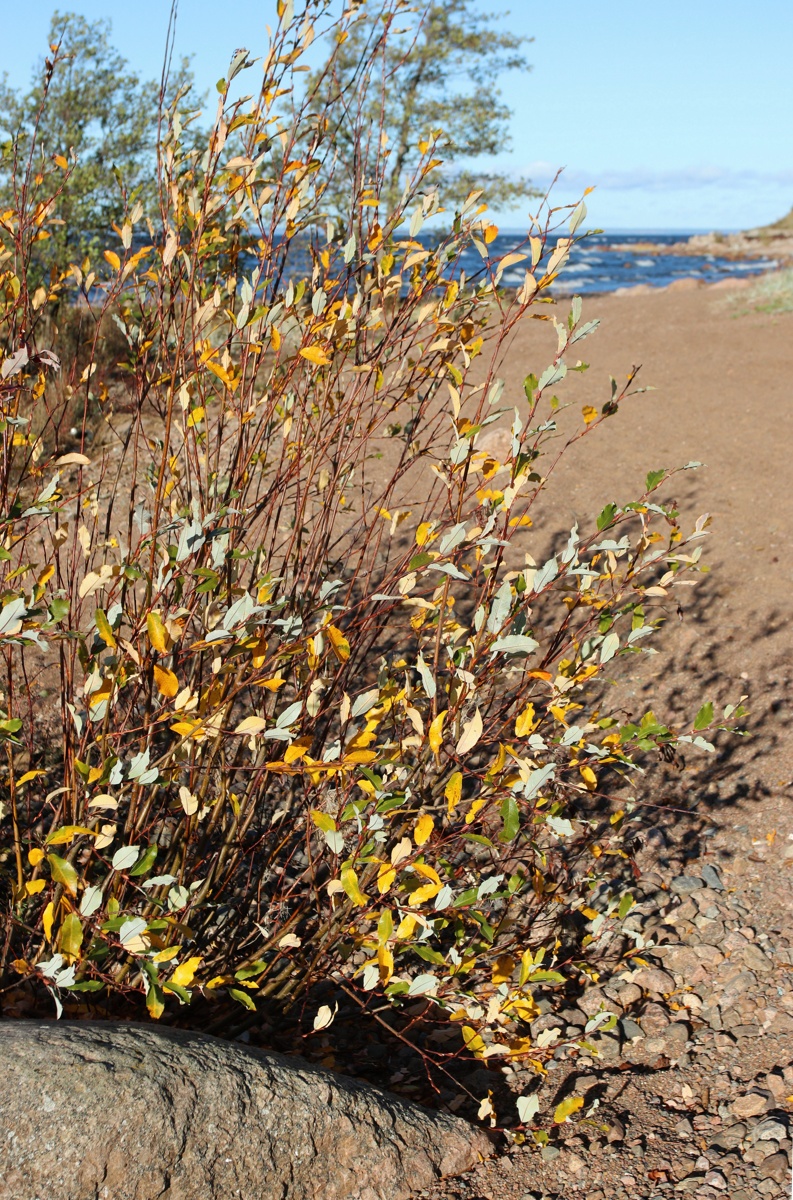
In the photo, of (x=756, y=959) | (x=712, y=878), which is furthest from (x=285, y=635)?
(x=712, y=878)

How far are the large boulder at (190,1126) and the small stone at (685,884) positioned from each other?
1.17 metres

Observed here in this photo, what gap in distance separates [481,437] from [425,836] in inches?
202

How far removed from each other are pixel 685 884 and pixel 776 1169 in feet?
3.57

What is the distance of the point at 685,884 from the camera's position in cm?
297

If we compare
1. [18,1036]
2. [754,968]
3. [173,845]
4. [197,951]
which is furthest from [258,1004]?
[754,968]

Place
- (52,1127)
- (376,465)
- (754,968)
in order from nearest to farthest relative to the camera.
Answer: (52,1127), (754,968), (376,465)

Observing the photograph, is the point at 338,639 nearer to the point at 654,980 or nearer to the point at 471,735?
the point at 471,735

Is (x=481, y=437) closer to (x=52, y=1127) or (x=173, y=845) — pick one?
(x=173, y=845)

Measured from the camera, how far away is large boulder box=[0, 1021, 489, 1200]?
1552 millimetres

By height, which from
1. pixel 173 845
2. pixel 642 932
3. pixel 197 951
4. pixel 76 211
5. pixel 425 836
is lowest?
pixel 642 932

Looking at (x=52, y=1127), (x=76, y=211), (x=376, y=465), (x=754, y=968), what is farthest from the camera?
(x=76, y=211)

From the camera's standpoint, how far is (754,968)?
8.46 ft

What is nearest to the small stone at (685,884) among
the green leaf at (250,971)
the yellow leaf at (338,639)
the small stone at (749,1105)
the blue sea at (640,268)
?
the small stone at (749,1105)

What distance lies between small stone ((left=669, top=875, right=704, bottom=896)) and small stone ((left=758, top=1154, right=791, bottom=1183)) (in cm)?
103
